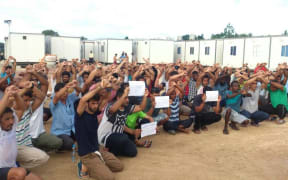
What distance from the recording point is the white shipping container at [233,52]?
2429 centimetres

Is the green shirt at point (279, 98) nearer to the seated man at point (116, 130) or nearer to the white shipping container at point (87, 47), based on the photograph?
the seated man at point (116, 130)

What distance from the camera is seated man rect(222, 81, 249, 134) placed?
7.08m

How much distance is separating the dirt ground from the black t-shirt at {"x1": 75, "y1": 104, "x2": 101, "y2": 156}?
0.54 metres

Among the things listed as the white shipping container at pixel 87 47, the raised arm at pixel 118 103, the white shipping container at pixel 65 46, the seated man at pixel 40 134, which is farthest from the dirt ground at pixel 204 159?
the white shipping container at pixel 87 47

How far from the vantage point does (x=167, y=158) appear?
5082 mm

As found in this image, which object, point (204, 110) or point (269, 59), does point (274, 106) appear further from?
point (269, 59)

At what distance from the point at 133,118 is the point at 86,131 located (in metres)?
1.55

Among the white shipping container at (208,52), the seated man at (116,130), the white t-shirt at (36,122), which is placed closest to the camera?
the white t-shirt at (36,122)

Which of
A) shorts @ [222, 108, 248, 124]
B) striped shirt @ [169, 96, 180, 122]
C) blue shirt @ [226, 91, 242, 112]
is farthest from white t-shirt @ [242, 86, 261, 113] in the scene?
striped shirt @ [169, 96, 180, 122]

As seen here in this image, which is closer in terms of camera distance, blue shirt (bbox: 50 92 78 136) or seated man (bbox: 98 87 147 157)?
seated man (bbox: 98 87 147 157)

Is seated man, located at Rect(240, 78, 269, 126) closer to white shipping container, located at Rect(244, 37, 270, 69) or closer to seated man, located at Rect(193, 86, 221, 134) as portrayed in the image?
seated man, located at Rect(193, 86, 221, 134)

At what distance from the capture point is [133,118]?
5.45m

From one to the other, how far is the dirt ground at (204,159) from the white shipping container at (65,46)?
826 inches

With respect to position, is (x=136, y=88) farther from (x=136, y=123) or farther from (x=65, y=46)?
(x=65, y=46)
